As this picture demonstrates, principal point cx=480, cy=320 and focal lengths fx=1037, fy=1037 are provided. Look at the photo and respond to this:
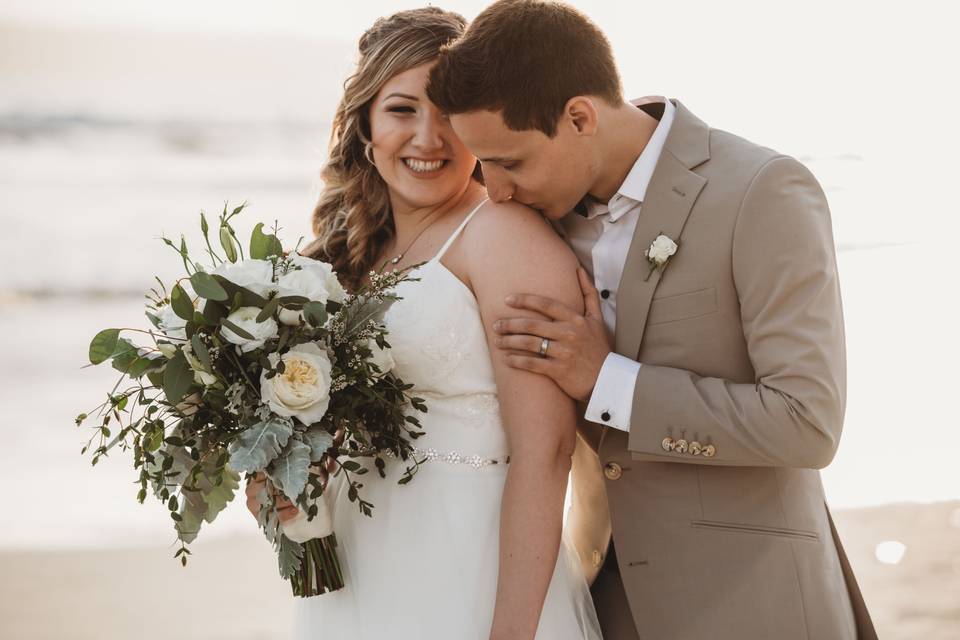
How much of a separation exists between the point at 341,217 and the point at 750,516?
1.66m

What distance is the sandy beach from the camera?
201 inches

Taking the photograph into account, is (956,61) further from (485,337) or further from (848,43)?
(485,337)

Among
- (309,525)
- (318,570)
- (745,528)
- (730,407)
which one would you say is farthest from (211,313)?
(745,528)

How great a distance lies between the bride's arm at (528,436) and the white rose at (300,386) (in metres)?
0.51

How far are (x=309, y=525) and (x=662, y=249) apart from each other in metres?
1.07

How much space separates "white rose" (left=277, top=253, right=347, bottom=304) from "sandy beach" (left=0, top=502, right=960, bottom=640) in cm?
314

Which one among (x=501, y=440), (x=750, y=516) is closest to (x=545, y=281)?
(x=501, y=440)

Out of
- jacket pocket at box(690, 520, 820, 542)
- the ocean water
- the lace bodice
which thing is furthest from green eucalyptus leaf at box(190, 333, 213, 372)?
the ocean water

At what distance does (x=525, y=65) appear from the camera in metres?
2.49

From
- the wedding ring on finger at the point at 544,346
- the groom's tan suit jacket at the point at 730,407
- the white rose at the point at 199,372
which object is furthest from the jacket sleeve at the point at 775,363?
the white rose at the point at 199,372

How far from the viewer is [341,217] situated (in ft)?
11.2

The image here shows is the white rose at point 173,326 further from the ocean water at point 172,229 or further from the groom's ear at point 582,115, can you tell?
the ocean water at point 172,229

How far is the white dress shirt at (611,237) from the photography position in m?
2.43

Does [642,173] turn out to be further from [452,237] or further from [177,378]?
[177,378]
